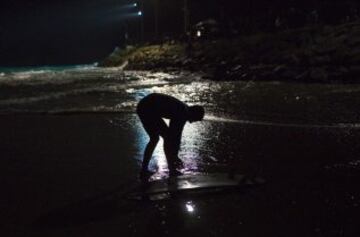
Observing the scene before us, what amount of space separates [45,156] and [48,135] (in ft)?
8.21

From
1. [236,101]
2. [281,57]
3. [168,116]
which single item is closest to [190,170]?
[168,116]

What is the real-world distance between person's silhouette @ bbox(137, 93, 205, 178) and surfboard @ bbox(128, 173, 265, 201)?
390 millimetres

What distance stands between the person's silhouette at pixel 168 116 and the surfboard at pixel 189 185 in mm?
390

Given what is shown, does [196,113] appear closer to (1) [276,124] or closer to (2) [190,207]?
(2) [190,207]

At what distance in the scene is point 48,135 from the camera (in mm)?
12727

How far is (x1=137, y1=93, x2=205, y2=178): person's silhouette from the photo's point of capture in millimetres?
7582

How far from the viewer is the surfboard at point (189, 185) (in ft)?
24.3

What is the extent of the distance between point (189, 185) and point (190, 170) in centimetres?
130

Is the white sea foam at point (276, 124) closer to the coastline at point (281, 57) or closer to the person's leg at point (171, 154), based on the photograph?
A: the person's leg at point (171, 154)

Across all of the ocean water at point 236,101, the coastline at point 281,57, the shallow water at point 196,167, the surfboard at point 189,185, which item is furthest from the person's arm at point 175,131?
the coastline at point 281,57

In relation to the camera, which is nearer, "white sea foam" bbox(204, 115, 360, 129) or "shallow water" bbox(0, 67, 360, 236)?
"shallow water" bbox(0, 67, 360, 236)

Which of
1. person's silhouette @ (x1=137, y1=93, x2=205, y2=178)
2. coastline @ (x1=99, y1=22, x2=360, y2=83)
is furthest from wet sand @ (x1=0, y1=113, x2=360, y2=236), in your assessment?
coastline @ (x1=99, y1=22, x2=360, y2=83)

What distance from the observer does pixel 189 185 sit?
7.63 metres

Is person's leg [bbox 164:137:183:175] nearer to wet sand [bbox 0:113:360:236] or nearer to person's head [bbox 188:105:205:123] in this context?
person's head [bbox 188:105:205:123]
